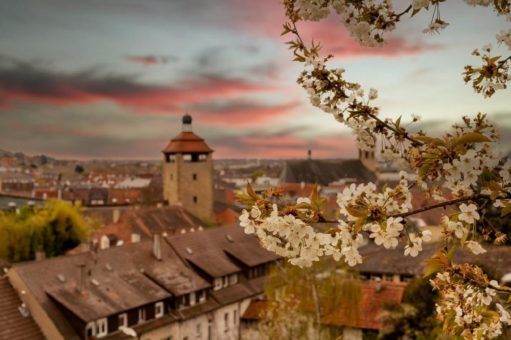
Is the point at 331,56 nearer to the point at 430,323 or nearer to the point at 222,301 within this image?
the point at 430,323

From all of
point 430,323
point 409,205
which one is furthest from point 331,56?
point 430,323

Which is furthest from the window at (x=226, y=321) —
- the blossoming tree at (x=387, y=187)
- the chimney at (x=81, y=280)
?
the blossoming tree at (x=387, y=187)

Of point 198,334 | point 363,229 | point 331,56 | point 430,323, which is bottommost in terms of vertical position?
point 198,334

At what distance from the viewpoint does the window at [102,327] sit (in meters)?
27.3

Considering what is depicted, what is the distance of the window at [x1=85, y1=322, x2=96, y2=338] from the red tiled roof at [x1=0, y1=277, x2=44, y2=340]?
180 cm

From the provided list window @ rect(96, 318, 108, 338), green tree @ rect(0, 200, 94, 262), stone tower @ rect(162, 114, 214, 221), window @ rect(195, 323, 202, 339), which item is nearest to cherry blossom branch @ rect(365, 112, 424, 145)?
window @ rect(96, 318, 108, 338)

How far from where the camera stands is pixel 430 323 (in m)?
26.2

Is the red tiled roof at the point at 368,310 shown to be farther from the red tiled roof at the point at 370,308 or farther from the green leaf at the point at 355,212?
the green leaf at the point at 355,212

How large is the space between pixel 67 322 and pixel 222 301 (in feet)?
34.5

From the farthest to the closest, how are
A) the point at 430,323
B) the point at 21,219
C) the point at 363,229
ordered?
the point at 21,219
the point at 430,323
the point at 363,229

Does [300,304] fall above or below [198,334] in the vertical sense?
above

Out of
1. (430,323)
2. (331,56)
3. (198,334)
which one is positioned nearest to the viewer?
(331,56)

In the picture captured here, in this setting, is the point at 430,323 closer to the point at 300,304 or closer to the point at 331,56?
the point at 300,304

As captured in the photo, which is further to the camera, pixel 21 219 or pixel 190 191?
pixel 190 191
